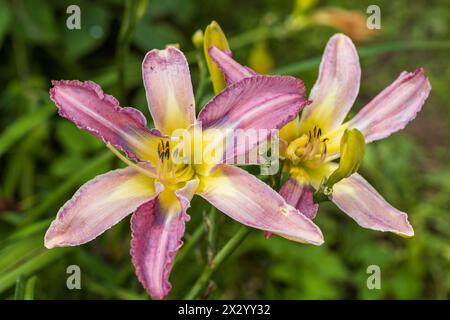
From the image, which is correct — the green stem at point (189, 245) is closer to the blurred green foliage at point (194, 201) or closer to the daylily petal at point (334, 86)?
the blurred green foliage at point (194, 201)

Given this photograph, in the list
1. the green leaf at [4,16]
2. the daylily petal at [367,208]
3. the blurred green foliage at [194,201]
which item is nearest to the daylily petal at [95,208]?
the daylily petal at [367,208]

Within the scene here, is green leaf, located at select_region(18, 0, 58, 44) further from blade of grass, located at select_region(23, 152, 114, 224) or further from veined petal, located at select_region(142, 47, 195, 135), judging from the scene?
veined petal, located at select_region(142, 47, 195, 135)

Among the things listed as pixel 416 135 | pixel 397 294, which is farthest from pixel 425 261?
pixel 416 135

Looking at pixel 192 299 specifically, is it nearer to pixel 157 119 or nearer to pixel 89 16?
pixel 157 119

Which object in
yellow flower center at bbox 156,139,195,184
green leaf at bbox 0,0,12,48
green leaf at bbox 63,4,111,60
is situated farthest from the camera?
green leaf at bbox 63,4,111,60

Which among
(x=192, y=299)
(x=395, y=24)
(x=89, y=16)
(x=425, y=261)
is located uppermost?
(x=89, y=16)

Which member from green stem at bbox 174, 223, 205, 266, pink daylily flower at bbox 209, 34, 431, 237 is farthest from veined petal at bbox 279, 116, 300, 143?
green stem at bbox 174, 223, 205, 266

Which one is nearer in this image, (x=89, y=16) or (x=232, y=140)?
A: (x=232, y=140)
